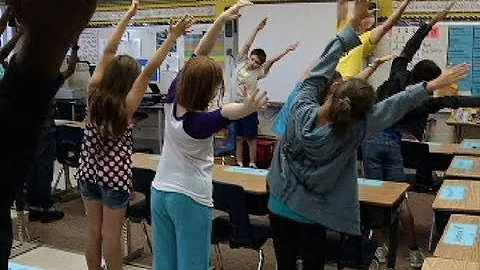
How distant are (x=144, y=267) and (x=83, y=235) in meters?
0.93

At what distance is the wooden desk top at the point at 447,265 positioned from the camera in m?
1.90

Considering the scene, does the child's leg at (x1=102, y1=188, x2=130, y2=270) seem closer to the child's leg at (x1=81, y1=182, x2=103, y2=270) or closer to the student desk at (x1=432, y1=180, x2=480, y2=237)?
the child's leg at (x1=81, y1=182, x2=103, y2=270)

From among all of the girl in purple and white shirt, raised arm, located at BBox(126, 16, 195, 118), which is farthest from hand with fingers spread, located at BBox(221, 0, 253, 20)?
the girl in purple and white shirt

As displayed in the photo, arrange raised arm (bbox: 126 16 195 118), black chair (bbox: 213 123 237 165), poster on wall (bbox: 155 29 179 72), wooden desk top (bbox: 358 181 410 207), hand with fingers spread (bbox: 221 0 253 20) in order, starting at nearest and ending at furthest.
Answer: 1. raised arm (bbox: 126 16 195 118)
2. hand with fingers spread (bbox: 221 0 253 20)
3. wooden desk top (bbox: 358 181 410 207)
4. black chair (bbox: 213 123 237 165)
5. poster on wall (bbox: 155 29 179 72)

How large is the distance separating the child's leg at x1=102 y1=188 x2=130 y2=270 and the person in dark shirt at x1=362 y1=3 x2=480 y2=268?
1.68m

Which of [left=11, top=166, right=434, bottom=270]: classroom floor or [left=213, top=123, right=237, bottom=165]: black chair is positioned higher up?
[left=213, top=123, right=237, bottom=165]: black chair

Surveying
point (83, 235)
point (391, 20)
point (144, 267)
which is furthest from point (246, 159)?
point (391, 20)

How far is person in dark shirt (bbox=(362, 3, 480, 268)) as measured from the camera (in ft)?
12.0

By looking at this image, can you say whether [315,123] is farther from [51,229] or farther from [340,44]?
[51,229]

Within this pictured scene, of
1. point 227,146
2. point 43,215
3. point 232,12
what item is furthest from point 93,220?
point 227,146

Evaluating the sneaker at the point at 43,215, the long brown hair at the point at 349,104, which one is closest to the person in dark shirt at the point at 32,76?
the long brown hair at the point at 349,104

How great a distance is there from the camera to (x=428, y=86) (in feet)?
7.42

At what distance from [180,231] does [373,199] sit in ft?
3.77

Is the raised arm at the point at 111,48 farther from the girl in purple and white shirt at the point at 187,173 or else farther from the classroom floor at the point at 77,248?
the classroom floor at the point at 77,248
